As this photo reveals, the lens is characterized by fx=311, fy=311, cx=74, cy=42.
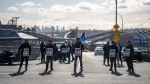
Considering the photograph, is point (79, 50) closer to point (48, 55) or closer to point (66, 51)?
point (48, 55)

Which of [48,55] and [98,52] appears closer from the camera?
[48,55]

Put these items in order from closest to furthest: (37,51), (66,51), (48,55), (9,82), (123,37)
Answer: (9,82), (48,55), (66,51), (37,51), (123,37)

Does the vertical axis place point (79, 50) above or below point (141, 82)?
above

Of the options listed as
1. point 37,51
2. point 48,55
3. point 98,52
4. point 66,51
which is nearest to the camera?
point 48,55

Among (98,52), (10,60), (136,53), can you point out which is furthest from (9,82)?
(98,52)

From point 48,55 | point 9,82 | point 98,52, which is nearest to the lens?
point 9,82

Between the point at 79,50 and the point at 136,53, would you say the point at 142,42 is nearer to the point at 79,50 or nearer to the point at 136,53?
the point at 136,53

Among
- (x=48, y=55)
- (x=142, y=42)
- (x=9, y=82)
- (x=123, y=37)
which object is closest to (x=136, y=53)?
(x=142, y=42)

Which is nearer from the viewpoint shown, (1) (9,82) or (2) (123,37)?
(1) (9,82)

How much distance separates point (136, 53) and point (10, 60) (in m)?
13.2

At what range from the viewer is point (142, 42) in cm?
3703

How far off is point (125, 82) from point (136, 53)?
18824 mm

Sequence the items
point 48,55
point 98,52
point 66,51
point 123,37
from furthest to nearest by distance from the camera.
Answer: point 98,52
point 123,37
point 66,51
point 48,55

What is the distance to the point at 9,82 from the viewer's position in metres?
12.4
